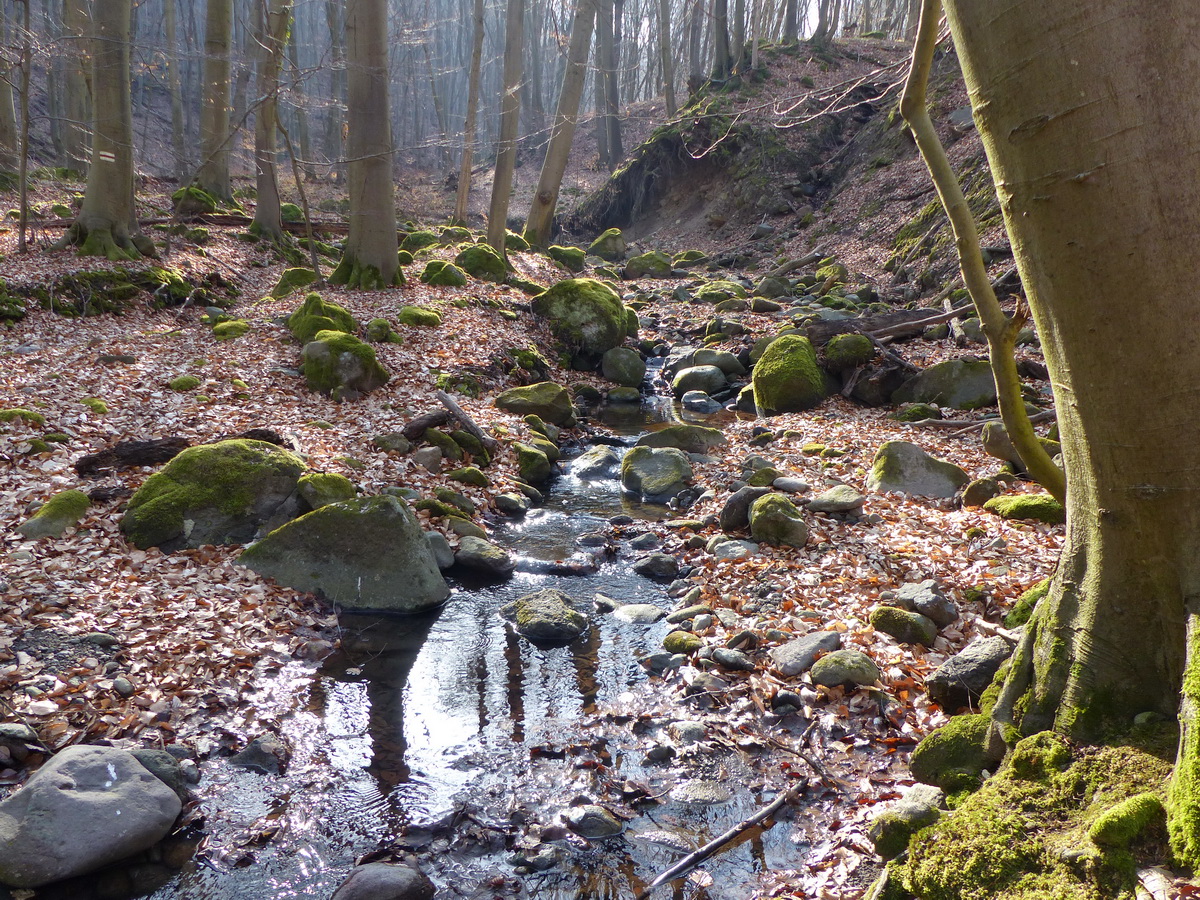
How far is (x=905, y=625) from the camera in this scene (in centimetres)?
476

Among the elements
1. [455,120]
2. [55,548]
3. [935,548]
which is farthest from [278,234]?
[455,120]

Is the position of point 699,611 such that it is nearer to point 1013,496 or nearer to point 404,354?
point 1013,496

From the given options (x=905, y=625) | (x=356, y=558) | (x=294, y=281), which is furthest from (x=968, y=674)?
(x=294, y=281)

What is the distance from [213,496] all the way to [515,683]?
10.2ft

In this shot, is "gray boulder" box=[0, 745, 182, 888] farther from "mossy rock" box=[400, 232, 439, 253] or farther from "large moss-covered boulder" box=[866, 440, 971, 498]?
"mossy rock" box=[400, 232, 439, 253]

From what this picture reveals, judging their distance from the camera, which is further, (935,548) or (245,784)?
(935,548)

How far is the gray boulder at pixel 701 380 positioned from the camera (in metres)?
12.7

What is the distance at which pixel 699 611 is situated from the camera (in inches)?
224

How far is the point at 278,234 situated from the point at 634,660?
15165 millimetres

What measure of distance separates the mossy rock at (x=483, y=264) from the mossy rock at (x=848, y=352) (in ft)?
23.7

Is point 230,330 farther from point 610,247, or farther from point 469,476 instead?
point 610,247

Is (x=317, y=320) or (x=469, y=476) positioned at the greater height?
(x=317, y=320)

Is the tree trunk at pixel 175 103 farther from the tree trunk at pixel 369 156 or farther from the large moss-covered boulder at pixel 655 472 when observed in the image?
the large moss-covered boulder at pixel 655 472

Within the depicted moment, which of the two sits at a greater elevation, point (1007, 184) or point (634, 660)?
point (1007, 184)
